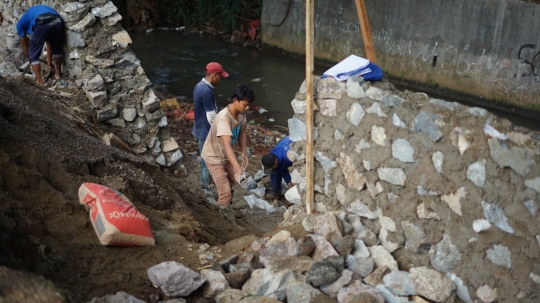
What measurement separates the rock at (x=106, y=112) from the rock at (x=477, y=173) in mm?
5428

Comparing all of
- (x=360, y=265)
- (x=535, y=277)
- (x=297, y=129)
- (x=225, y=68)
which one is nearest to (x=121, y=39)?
(x=297, y=129)

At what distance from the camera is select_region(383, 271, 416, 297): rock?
4156 mm

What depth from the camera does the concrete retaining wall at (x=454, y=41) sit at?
1234 centimetres

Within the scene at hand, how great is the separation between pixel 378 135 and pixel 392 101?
0.87 feet

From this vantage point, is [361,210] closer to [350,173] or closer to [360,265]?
[350,173]

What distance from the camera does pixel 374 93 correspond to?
175 inches

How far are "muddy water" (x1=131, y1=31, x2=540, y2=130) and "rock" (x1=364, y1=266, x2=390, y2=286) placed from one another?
797 centimetres

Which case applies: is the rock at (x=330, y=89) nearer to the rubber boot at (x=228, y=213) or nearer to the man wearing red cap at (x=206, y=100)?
the rubber boot at (x=228, y=213)

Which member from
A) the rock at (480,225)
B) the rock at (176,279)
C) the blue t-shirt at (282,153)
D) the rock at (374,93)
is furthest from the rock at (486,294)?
the blue t-shirt at (282,153)

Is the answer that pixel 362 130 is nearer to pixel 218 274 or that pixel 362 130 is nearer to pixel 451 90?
pixel 218 274

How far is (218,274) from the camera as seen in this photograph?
4312 millimetres

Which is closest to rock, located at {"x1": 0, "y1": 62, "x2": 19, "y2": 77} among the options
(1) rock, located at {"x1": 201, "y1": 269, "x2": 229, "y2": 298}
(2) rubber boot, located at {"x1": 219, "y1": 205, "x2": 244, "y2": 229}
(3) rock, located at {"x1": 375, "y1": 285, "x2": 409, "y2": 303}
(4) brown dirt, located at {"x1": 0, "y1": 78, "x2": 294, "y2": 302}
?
(4) brown dirt, located at {"x1": 0, "y1": 78, "x2": 294, "y2": 302}

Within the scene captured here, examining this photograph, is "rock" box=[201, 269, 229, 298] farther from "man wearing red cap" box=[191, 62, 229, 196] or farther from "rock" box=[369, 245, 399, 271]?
"man wearing red cap" box=[191, 62, 229, 196]

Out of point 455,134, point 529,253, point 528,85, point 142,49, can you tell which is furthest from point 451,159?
point 142,49
